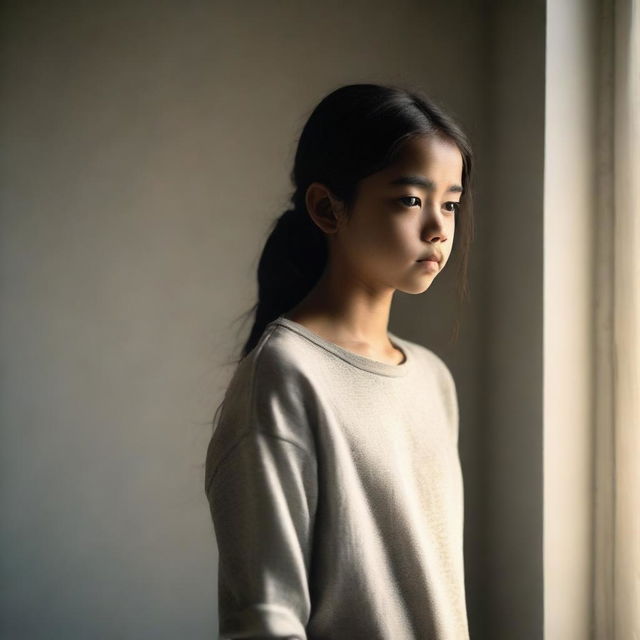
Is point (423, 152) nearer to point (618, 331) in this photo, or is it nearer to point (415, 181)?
point (415, 181)

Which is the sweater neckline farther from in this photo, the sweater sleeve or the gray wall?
the gray wall

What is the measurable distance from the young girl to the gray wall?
43 cm

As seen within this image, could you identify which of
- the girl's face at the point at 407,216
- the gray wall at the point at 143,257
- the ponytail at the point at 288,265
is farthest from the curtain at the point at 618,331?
the ponytail at the point at 288,265

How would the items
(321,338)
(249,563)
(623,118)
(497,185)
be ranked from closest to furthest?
1. (249,563)
2. (321,338)
3. (623,118)
4. (497,185)

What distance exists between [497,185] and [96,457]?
918mm

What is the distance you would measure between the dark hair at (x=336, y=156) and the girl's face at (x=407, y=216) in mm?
17

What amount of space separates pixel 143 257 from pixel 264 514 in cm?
74

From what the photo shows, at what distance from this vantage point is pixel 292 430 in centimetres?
83

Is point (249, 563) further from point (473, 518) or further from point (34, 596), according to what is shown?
point (34, 596)

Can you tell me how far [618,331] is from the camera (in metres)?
1.12

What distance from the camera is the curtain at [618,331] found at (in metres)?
1.09

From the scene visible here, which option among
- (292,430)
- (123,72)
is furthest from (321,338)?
(123,72)

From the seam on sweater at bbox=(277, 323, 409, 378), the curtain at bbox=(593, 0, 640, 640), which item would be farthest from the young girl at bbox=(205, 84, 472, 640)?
the curtain at bbox=(593, 0, 640, 640)

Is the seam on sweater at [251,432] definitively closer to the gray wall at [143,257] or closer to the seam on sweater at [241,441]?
the seam on sweater at [241,441]
